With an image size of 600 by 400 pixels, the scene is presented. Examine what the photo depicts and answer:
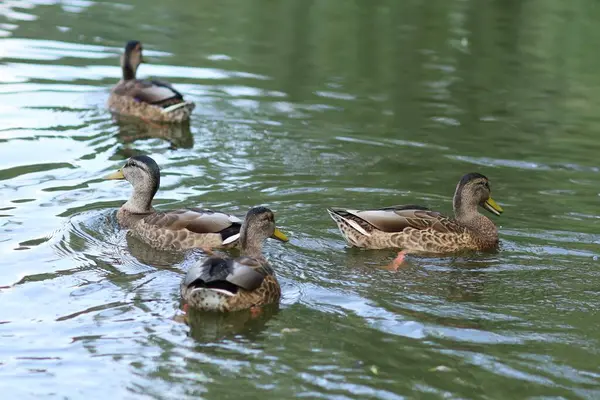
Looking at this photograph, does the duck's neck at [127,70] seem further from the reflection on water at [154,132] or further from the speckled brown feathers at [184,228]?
the speckled brown feathers at [184,228]

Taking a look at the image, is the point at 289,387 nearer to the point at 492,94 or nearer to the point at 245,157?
the point at 245,157

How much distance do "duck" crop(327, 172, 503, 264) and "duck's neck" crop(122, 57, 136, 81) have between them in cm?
701

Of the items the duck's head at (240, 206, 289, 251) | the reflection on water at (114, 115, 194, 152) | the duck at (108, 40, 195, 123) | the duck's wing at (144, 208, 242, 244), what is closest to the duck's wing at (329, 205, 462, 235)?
the duck's wing at (144, 208, 242, 244)

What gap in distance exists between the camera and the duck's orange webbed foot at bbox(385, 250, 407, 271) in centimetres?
992

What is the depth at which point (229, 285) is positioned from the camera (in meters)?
8.45

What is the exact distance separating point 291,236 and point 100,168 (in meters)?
3.32

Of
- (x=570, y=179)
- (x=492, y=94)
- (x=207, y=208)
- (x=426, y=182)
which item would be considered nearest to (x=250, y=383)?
(x=207, y=208)

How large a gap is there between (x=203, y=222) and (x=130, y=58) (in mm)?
6875

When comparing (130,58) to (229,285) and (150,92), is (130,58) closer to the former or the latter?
(150,92)

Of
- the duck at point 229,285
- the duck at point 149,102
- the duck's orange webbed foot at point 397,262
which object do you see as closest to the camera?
the duck at point 229,285

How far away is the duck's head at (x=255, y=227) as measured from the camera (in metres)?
9.41

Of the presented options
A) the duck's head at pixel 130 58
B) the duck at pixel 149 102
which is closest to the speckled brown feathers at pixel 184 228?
the duck at pixel 149 102

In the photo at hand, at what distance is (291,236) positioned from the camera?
416 inches

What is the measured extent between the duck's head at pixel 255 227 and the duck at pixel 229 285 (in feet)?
1.66
